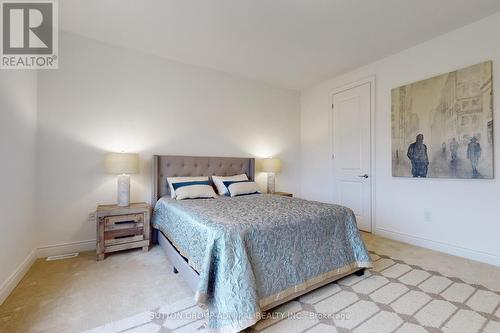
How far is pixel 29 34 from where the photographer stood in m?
2.44

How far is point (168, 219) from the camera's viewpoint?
8.39 ft

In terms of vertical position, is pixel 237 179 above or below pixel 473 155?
below

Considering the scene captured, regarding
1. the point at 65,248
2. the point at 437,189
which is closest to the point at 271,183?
the point at 437,189

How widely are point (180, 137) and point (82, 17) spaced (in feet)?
5.70

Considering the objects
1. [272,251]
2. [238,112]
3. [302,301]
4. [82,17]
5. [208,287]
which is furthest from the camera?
[238,112]

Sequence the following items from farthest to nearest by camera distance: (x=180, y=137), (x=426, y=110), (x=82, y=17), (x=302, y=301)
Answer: (x=180, y=137) → (x=426, y=110) → (x=82, y=17) → (x=302, y=301)

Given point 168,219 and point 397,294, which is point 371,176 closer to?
point 397,294

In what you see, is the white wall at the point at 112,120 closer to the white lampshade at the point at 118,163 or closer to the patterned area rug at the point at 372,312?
the white lampshade at the point at 118,163

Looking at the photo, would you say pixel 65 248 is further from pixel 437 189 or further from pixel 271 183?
pixel 437 189

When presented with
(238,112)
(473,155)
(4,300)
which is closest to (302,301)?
(4,300)

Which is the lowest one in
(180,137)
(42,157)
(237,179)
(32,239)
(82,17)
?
(32,239)

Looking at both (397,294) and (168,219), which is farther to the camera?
(168,219)

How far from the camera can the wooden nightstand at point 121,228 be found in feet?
8.34

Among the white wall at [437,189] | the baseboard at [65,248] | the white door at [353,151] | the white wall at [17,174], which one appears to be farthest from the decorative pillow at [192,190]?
the white wall at [437,189]
